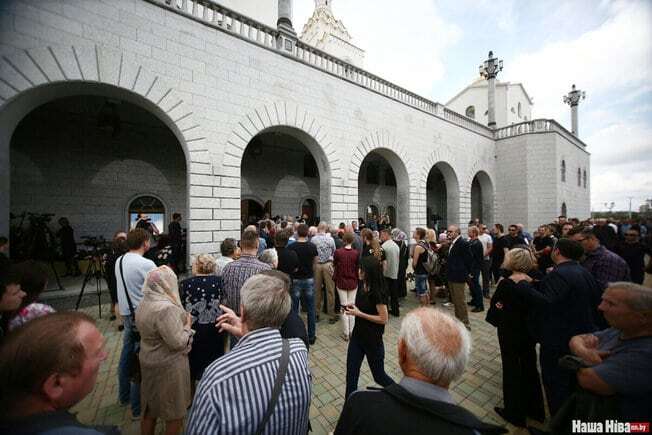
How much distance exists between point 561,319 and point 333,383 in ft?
8.69

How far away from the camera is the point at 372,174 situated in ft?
53.3

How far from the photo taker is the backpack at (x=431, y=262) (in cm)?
561

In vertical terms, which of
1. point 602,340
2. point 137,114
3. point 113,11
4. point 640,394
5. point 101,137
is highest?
point 113,11

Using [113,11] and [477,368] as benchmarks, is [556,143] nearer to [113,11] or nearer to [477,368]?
[477,368]

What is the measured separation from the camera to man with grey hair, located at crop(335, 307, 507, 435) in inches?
37.2

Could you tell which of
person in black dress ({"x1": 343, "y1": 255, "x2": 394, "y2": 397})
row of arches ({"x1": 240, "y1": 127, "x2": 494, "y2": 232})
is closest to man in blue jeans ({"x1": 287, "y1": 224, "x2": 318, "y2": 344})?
person in black dress ({"x1": 343, "y1": 255, "x2": 394, "y2": 397})

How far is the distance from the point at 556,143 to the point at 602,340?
19.9 metres

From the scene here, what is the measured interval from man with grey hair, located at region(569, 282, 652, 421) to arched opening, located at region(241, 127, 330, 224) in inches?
384

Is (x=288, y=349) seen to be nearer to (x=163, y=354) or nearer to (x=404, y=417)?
(x=404, y=417)

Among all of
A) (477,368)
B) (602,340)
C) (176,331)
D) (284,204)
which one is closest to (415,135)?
(284,204)

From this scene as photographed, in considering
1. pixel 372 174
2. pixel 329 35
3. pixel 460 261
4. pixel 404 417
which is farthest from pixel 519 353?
pixel 329 35

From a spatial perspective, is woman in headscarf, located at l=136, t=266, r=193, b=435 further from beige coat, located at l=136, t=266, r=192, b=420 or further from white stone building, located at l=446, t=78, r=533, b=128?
white stone building, located at l=446, t=78, r=533, b=128

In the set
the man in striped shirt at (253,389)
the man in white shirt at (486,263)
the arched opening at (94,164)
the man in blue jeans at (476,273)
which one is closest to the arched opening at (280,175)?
the arched opening at (94,164)

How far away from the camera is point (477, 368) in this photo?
3547 millimetres
